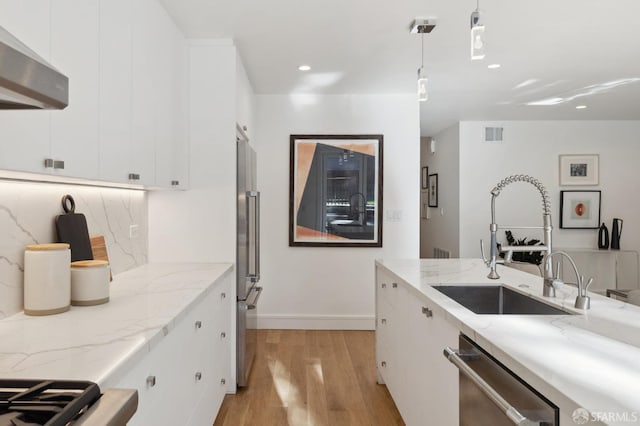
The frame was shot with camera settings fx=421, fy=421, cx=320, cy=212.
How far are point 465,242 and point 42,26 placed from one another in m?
5.70

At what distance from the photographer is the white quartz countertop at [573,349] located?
86cm

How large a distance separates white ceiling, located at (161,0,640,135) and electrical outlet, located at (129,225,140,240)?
4.61 feet

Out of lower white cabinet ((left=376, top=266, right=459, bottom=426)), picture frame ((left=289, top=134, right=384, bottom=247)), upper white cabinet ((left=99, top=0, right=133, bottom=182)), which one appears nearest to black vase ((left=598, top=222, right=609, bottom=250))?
picture frame ((left=289, top=134, right=384, bottom=247))

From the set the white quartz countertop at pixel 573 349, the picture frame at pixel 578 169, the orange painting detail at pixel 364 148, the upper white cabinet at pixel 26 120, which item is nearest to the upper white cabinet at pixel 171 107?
the upper white cabinet at pixel 26 120

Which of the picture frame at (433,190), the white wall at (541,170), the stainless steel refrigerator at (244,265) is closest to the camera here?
the stainless steel refrigerator at (244,265)

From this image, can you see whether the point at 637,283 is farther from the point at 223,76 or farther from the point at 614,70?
the point at 223,76

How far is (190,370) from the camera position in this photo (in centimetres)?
192

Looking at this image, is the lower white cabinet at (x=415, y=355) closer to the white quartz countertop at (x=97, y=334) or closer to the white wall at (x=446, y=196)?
the white quartz countertop at (x=97, y=334)

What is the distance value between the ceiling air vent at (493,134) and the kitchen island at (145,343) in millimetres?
4811

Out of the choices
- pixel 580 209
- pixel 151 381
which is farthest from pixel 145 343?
pixel 580 209

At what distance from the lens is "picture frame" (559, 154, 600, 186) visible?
605 cm

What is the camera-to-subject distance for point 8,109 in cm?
120

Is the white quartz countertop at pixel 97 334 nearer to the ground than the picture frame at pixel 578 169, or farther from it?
nearer to the ground

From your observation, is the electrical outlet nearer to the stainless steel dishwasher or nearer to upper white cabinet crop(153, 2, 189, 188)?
upper white cabinet crop(153, 2, 189, 188)
